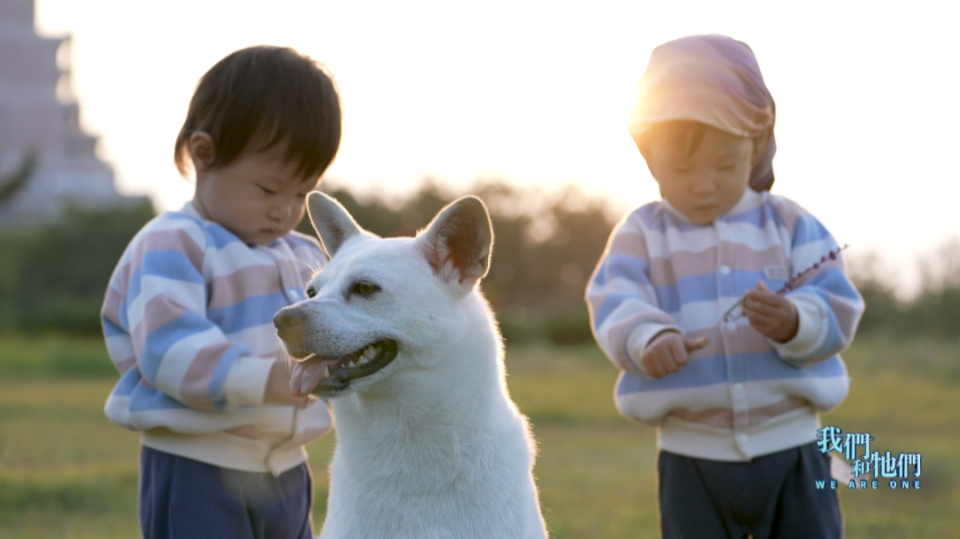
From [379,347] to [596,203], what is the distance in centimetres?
3946

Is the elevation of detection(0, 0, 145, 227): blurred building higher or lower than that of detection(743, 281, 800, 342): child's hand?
lower

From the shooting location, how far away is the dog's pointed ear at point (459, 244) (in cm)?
279

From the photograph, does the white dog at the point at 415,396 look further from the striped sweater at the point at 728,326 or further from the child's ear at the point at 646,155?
the child's ear at the point at 646,155

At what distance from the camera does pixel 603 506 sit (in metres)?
5.80

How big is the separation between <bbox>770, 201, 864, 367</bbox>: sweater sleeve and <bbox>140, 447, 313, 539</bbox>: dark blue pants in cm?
189

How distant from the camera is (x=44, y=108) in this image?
60531 mm

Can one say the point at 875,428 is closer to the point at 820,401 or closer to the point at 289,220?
the point at 820,401

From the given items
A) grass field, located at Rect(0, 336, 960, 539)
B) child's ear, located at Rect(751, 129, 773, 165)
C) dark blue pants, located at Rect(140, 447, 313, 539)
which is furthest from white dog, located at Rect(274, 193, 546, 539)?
grass field, located at Rect(0, 336, 960, 539)

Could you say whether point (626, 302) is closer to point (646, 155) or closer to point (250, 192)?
point (646, 155)

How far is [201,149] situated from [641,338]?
172 centimetres

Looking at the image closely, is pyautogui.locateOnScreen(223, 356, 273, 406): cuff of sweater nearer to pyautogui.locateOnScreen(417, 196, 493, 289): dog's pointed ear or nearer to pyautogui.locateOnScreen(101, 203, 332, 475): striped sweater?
pyautogui.locateOnScreen(101, 203, 332, 475): striped sweater

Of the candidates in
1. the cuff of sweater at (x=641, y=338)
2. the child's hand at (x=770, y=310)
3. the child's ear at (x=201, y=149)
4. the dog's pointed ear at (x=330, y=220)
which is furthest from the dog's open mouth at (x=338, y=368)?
the child's hand at (x=770, y=310)

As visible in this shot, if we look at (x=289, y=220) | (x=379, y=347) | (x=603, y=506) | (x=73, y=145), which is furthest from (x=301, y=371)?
(x=73, y=145)

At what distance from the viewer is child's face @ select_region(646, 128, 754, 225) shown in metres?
3.16
